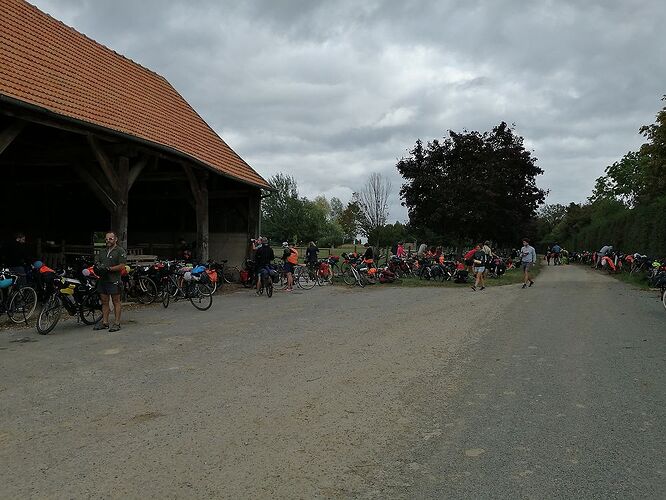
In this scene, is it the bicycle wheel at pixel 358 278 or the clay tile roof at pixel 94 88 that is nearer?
the clay tile roof at pixel 94 88

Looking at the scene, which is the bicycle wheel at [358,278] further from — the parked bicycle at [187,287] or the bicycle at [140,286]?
the bicycle at [140,286]

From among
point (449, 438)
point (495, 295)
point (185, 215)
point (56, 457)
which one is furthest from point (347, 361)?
point (185, 215)

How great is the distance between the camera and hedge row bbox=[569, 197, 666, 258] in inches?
889

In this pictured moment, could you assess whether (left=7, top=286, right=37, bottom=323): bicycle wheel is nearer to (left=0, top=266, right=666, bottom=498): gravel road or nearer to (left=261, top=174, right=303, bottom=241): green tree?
(left=0, top=266, right=666, bottom=498): gravel road

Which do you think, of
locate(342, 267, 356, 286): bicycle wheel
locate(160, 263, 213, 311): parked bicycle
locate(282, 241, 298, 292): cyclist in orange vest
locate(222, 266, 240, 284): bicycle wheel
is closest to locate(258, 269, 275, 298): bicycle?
locate(282, 241, 298, 292): cyclist in orange vest

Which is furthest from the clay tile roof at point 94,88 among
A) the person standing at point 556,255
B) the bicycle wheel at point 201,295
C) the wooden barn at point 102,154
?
the person standing at point 556,255

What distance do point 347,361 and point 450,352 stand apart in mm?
1482

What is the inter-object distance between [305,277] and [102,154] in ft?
25.2

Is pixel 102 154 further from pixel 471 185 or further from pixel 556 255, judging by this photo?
pixel 556 255

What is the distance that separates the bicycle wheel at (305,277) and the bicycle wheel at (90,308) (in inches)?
330

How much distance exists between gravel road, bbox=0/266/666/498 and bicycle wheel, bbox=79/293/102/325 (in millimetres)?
422

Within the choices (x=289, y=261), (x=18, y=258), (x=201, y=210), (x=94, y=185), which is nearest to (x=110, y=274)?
(x=18, y=258)

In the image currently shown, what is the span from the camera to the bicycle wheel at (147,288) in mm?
→ 11773

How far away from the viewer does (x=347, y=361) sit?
628 cm
